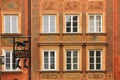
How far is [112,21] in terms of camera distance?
3288cm

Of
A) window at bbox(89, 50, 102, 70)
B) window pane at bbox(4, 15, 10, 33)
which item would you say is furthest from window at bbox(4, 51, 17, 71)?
window at bbox(89, 50, 102, 70)

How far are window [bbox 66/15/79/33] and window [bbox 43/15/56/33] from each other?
95 centimetres

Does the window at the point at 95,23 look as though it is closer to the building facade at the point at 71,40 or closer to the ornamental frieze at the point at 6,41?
the building facade at the point at 71,40

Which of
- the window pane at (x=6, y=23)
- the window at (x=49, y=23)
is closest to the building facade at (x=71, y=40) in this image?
the window at (x=49, y=23)

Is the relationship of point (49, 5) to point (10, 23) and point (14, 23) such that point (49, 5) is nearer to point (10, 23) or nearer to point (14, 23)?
point (14, 23)

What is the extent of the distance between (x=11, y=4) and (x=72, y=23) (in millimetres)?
4313

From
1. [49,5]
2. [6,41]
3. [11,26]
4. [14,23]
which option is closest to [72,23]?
[49,5]

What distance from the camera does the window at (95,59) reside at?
33.0 metres

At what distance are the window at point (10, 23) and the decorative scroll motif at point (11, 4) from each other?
543 millimetres

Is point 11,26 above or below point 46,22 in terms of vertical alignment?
below

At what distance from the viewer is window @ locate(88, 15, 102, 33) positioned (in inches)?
1305

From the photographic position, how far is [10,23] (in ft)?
109

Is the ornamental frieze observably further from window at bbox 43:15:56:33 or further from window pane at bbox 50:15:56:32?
window pane at bbox 50:15:56:32

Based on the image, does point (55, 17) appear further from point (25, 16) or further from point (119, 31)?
point (119, 31)
